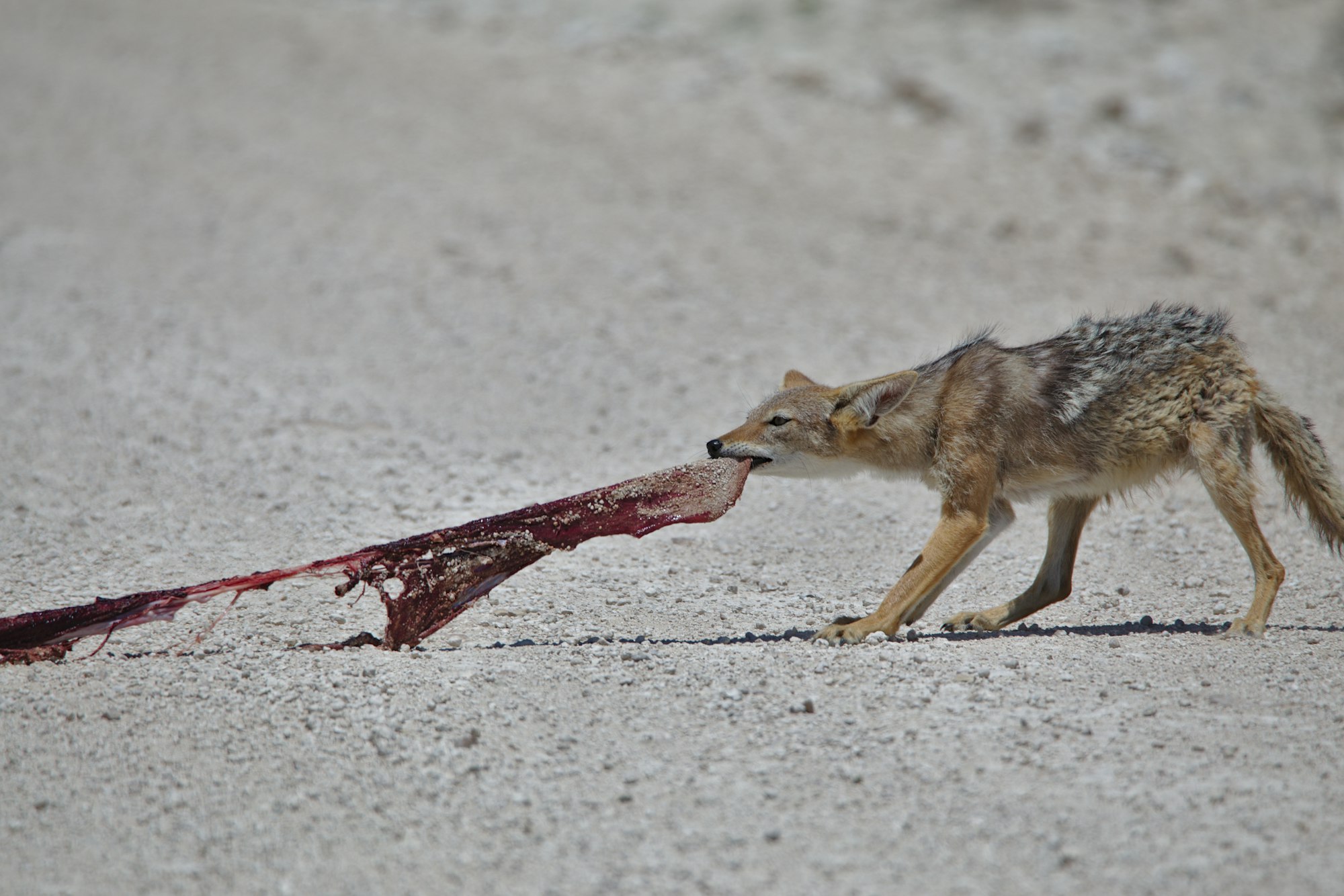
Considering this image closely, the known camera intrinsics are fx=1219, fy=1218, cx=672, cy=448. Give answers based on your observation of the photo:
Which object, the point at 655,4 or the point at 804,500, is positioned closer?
the point at 804,500

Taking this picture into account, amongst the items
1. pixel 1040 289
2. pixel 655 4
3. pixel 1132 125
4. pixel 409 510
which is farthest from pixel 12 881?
pixel 655 4

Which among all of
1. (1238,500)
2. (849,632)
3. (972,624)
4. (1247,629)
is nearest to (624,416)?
(972,624)

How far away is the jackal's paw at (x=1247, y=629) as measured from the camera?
19.7ft

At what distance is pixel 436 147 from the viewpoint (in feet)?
56.0

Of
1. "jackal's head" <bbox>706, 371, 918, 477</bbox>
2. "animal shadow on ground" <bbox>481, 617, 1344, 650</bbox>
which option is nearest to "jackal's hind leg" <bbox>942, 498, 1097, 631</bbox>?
"animal shadow on ground" <bbox>481, 617, 1344, 650</bbox>

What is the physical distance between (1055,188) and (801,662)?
11982 millimetres

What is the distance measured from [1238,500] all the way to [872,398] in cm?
191

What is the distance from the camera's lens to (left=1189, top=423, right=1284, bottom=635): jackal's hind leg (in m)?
6.15

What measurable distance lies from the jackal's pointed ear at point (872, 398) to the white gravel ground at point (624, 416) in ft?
3.54

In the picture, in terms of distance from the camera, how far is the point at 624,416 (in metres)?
10.2

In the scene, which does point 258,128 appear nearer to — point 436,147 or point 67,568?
point 436,147

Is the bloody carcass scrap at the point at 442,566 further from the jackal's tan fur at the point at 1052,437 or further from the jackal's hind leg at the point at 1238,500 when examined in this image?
the jackal's hind leg at the point at 1238,500

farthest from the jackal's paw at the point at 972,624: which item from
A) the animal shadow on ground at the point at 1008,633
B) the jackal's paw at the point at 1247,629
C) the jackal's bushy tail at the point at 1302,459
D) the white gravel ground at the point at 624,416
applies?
the jackal's bushy tail at the point at 1302,459

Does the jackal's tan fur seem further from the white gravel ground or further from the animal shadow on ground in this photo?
the white gravel ground
